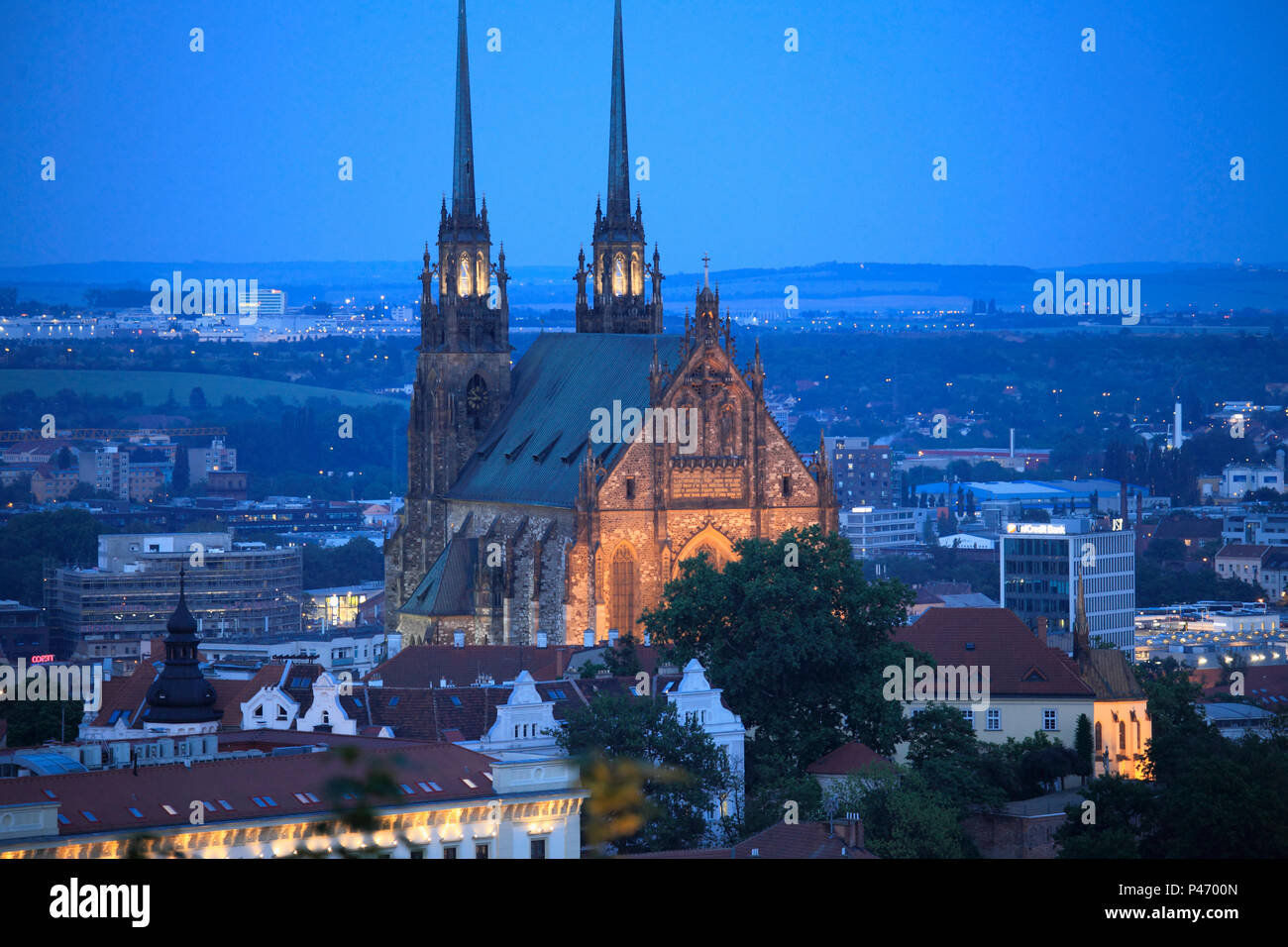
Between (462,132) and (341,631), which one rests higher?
(462,132)

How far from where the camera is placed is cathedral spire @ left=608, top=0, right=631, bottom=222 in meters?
109

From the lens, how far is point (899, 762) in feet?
246

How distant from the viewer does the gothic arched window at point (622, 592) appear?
9250 cm

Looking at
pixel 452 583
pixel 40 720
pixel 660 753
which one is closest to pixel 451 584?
pixel 452 583

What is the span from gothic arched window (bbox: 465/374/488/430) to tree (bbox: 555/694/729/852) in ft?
120

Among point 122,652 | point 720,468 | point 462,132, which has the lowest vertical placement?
point 122,652

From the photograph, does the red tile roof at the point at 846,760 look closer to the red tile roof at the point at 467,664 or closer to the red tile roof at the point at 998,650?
the red tile roof at the point at 998,650

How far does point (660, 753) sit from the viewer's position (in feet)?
219

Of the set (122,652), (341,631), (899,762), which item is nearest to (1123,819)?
(899,762)

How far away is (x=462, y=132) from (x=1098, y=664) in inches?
1545

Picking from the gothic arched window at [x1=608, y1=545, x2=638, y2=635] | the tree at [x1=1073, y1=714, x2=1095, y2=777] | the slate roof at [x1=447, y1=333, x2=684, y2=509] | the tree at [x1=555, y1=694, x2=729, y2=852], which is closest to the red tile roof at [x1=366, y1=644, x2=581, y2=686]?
the gothic arched window at [x1=608, y1=545, x2=638, y2=635]

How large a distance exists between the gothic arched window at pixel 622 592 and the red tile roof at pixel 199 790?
35.8 m

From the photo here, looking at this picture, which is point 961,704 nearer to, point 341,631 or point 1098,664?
point 1098,664

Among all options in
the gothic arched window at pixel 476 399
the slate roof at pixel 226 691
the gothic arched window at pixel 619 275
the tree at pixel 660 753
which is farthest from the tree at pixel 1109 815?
the gothic arched window at pixel 619 275
